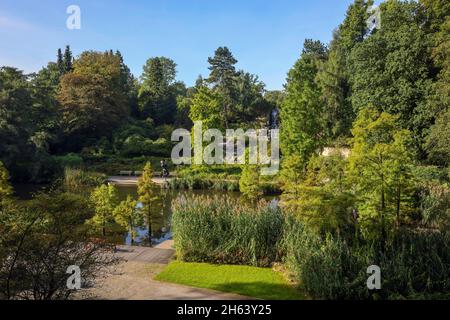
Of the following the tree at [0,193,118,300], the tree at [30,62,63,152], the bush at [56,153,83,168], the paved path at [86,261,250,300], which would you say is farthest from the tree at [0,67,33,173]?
the tree at [0,193,118,300]

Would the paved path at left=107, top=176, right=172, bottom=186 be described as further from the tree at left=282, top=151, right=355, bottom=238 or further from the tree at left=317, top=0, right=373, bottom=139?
the tree at left=282, top=151, right=355, bottom=238

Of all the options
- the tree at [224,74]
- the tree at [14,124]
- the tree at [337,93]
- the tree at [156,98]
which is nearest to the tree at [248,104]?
the tree at [224,74]

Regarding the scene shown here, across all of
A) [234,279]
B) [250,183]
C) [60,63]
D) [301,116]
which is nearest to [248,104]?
[301,116]

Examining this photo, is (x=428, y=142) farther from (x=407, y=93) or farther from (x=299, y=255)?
(x=299, y=255)

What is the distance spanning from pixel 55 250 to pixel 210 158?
74.2ft

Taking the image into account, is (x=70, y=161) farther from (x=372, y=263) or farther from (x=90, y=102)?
(x=372, y=263)

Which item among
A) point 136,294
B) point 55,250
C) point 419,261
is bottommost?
point 136,294

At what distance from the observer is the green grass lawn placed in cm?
810

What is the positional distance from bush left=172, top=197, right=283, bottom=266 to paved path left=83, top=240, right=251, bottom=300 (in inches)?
34.4

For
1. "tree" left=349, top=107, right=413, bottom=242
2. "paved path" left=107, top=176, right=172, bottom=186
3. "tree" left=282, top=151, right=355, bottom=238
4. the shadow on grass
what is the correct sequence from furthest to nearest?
"paved path" left=107, top=176, right=172, bottom=186 < "tree" left=349, top=107, right=413, bottom=242 < "tree" left=282, top=151, right=355, bottom=238 < the shadow on grass
